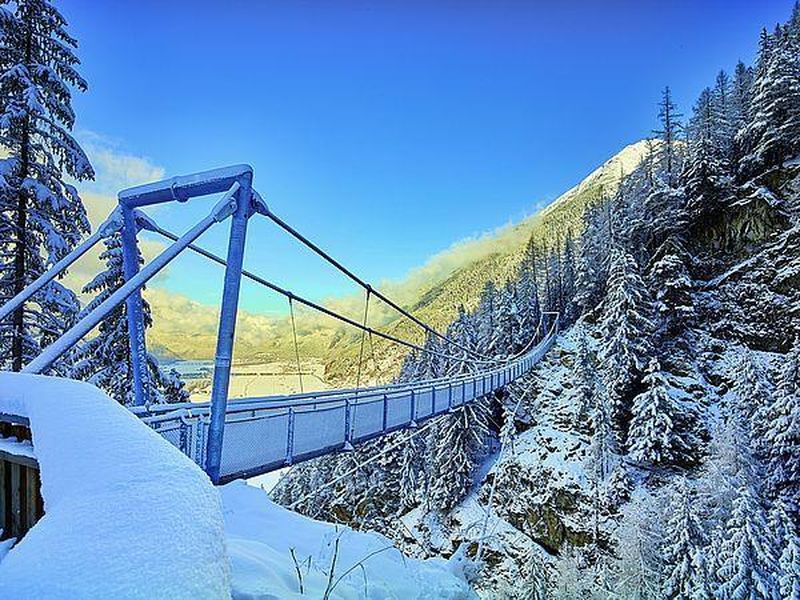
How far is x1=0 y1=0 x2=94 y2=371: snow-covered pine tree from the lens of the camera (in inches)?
266

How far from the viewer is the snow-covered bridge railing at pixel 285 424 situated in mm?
3652

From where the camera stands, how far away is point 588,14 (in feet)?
63.4

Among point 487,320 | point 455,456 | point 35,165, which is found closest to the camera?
point 35,165

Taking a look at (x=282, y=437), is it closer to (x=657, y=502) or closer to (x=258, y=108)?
(x=258, y=108)

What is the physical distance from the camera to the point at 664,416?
19.8 meters

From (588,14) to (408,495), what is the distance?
→ 2230 cm

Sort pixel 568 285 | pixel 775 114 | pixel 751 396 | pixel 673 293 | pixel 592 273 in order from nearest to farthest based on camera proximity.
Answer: pixel 751 396, pixel 673 293, pixel 775 114, pixel 592 273, pixel 568 285

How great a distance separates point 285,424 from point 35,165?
559 cm

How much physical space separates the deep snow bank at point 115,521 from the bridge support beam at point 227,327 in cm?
219

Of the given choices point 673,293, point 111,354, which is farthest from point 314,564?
point 673,293

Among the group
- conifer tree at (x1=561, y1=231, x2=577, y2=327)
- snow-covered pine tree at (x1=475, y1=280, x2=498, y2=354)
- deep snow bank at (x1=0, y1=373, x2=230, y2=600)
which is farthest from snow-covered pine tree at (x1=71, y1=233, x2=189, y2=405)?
conifer tree at (x1=561, y1=231, x2=577, y2=327)

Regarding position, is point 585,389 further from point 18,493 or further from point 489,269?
point 489,269

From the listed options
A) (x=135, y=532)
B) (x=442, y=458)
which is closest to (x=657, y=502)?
(x=442, y=458)

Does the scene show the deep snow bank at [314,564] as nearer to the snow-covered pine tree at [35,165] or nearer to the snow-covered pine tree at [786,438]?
the snow-covered pine tree at [35,165]
